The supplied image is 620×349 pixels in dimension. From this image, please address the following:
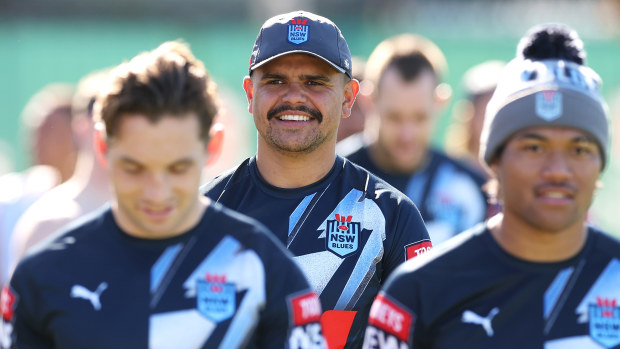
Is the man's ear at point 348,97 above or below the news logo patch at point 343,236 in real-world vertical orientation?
above

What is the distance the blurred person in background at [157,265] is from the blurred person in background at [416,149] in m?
3.70

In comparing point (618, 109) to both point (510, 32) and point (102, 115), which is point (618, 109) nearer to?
point (510, 32)

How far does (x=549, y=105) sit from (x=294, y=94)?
1.38m

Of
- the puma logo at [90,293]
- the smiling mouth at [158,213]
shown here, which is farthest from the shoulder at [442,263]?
the puma logo at [90,293]

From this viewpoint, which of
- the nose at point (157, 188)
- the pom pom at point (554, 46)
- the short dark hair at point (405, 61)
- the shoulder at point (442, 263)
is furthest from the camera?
the short dark hair at point (405, 61)

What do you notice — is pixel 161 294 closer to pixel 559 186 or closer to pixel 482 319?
pixel 482 319

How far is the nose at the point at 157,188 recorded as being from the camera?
3324 millimetres

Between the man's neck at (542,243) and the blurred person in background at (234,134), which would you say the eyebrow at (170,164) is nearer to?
the man's neck at (542,243)

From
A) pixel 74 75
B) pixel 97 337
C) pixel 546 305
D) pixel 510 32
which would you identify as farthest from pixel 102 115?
pixel 510 32

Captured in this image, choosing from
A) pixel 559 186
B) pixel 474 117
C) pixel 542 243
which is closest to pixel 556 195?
pixel 559 186

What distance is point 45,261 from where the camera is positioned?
345 centimetres

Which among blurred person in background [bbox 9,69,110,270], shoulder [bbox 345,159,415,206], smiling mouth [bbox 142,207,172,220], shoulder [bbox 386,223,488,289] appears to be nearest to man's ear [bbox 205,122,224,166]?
smiling mouth [bbox 142,207,172,220]

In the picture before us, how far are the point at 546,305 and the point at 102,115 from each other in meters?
1.60

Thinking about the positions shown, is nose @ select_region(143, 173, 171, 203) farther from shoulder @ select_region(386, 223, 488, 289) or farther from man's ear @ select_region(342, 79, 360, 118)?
man's ear @ select_region(342, 79, 360, 118)
